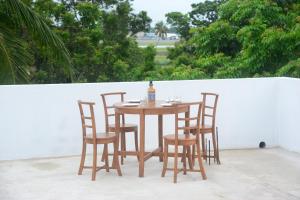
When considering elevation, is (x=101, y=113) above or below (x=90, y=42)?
below

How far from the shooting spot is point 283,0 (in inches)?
541

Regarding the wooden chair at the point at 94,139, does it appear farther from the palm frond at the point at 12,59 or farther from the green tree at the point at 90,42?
the green tree at the point at 90,42

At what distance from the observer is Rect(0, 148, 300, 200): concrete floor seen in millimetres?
6039

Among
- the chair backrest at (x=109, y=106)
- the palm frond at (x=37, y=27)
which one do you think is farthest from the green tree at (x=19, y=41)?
the chair backrest at (x=109, y=106)

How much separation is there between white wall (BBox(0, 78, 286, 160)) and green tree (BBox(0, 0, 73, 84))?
0.48m

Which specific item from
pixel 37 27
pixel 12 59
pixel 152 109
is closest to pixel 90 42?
pixel 12 59

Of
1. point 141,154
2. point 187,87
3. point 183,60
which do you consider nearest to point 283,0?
point 183,60

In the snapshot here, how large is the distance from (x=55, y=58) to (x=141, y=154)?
95.5 inches

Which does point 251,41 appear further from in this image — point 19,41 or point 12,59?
point 12,59

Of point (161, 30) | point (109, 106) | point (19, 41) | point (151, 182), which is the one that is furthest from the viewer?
point (161, 30)

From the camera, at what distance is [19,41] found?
877cm

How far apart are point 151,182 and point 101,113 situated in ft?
6.72

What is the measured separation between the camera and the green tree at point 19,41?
8.12 meters

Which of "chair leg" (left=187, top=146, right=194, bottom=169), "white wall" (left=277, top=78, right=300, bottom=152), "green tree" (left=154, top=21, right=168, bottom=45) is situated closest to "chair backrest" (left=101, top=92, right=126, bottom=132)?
"chair leg" (left=187, top=146, right=194, bottom=169)
